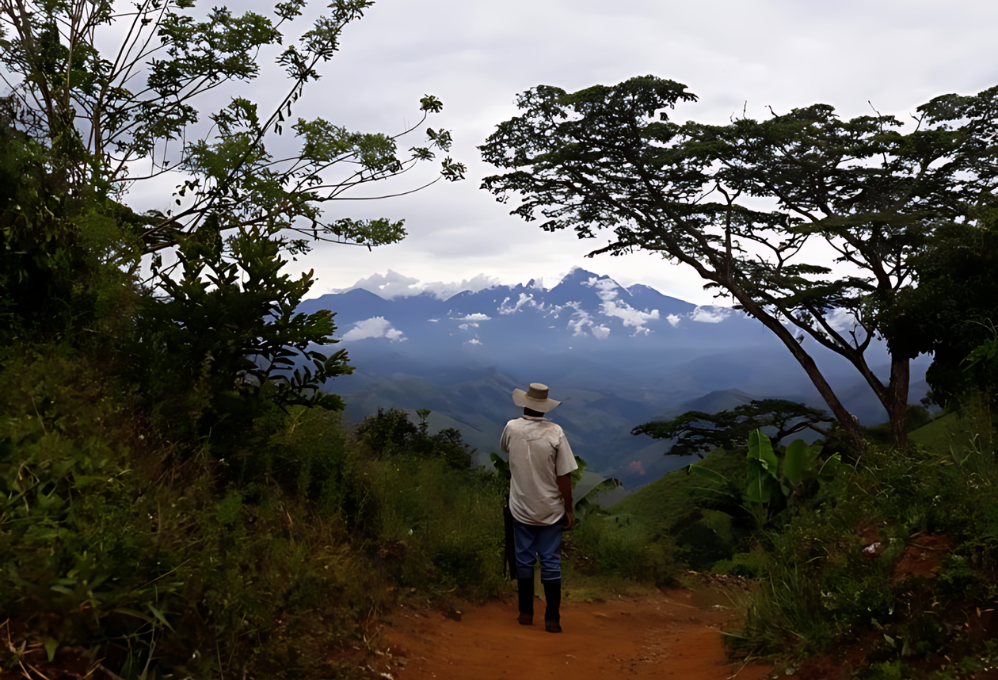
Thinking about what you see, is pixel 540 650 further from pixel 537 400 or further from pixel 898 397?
pixel 898 397

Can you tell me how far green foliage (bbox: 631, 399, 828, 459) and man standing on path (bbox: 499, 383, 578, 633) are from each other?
44.4 ft

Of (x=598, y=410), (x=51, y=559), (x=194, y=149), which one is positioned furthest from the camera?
(x=598, y=410)

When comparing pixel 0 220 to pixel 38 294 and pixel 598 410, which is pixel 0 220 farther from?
pixel 598 410

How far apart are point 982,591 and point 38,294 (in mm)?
6524

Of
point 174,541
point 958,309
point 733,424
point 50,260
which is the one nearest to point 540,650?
point 174,541

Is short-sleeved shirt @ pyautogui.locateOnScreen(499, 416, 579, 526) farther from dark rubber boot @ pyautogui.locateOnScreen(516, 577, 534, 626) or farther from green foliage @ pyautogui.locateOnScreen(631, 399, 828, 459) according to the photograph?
green foliage @ pyautogui.locateOnScreen(631, 399, 828, 459)

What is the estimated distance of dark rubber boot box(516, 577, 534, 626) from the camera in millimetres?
6328

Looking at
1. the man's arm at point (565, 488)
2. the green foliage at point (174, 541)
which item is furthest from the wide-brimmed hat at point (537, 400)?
the green foliage at point (174, 541)

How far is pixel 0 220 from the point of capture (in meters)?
5.21

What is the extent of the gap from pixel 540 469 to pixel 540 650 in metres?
1.39

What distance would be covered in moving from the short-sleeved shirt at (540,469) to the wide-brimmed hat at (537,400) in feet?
0.55

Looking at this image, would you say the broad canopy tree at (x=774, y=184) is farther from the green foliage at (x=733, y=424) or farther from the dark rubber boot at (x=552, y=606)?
the dark rubber boot at (x=552, y=606)

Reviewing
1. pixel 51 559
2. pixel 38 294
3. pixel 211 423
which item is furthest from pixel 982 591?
pixel 38 294

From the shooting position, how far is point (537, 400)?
6.29 metres
